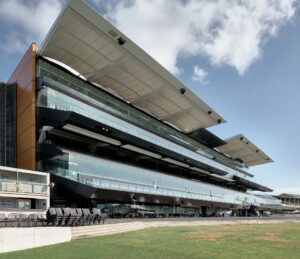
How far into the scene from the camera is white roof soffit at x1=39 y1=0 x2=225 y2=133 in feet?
101

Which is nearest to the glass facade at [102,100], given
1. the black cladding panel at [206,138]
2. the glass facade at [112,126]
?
the glass facade at [112,126]

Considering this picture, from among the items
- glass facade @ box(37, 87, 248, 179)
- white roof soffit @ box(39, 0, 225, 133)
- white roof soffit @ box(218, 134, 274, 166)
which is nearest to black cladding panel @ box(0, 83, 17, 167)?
glass facade @ box(37, 87, 248, 179)

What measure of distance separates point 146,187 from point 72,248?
29.2 metres

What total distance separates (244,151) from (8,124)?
203 feet

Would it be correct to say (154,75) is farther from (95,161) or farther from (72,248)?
(72,248)

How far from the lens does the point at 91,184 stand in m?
31.1

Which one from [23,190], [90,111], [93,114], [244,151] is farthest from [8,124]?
[244,151]

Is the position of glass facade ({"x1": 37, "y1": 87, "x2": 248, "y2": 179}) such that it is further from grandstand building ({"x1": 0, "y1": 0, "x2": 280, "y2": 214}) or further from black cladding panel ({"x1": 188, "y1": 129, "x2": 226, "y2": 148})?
black cladding panel ({"x1": 188, "y1": 129, "x2": 226, "y2": 148})

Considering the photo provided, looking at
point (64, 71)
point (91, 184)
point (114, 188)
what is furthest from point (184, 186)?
point (64, 71)

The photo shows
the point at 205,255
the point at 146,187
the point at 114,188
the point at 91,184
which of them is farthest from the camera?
the point at 146,187

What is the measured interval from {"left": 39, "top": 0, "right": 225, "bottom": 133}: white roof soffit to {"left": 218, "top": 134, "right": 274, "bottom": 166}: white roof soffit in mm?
25275

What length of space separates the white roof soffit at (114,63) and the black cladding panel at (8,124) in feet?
23.8

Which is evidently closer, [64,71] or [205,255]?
[205,255]

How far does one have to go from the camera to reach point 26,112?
1291 inches
